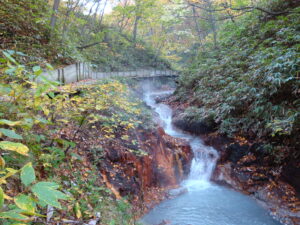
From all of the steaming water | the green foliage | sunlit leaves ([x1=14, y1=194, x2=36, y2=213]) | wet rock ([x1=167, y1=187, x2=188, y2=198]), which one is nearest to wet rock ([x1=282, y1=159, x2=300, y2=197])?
the green foliage

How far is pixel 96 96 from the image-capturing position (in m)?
4.09

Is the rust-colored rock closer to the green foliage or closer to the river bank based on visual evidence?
the river bank

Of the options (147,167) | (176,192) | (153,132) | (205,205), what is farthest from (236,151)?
(147,167)

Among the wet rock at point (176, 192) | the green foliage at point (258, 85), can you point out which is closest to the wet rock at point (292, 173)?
the green foliage at point (258, 85)

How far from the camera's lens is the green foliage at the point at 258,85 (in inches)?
276

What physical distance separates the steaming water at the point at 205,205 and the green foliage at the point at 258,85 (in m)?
1.91

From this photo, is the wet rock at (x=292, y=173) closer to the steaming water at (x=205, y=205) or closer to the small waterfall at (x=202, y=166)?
the steaming water at (x=205, y=205)

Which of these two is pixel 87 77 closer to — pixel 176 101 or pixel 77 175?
pixel 176 101

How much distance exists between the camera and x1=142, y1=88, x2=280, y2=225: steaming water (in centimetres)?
610

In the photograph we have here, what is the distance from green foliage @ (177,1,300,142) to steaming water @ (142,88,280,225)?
6.26 ft

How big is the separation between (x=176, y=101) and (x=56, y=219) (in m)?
13.4

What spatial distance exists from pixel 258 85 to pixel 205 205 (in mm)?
5114

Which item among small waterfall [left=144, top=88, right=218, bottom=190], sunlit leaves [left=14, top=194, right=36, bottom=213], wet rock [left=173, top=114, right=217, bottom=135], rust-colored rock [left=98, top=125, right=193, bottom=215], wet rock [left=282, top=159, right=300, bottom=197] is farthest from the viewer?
wet rock [left=173, top=114, right=217, bottom=135]

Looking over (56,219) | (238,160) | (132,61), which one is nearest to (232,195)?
(238,160)
